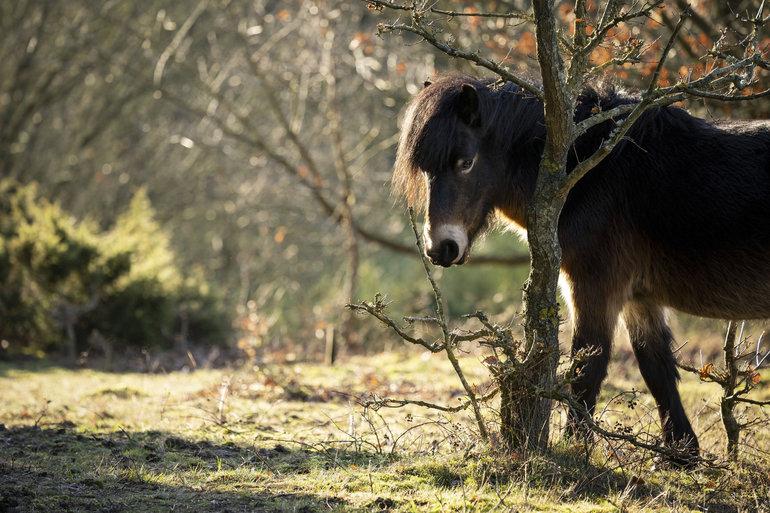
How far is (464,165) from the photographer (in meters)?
4.71

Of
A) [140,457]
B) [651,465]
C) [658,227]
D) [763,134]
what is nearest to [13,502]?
[140,457]

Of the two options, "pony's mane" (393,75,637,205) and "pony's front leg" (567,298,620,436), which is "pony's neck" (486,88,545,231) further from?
"pony's front leg" (567,298,620,436)

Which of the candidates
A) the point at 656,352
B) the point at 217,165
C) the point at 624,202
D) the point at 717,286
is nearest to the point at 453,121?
the point at 624,202

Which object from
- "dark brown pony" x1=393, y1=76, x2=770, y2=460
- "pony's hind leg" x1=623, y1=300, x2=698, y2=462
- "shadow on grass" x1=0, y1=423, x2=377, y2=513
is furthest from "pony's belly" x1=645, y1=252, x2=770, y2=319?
"shadow on grass" x1=0, y1=423, x2=377, y2=513

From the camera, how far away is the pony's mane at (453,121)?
181 inches

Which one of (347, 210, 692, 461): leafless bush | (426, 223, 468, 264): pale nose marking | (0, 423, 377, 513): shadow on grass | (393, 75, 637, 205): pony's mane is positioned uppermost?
(393, 75, 637, 205): pony's mane

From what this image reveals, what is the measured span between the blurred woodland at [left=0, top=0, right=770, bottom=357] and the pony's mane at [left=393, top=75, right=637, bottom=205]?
0.62 metres

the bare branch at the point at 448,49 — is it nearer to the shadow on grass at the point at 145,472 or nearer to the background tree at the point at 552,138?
the background tree at the point at 552,138

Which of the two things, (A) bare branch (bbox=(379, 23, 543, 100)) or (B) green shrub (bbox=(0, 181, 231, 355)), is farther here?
(B) green shrub (bbox=(0, 181, 231, 355))

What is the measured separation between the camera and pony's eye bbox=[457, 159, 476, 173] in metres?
4.69

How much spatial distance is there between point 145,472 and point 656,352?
3.09 meters

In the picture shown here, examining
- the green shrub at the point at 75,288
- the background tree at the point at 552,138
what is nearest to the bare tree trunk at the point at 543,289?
the background tree at the point at 552,138

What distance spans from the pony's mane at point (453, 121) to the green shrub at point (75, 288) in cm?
595

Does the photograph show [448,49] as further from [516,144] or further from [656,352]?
[656,352]
